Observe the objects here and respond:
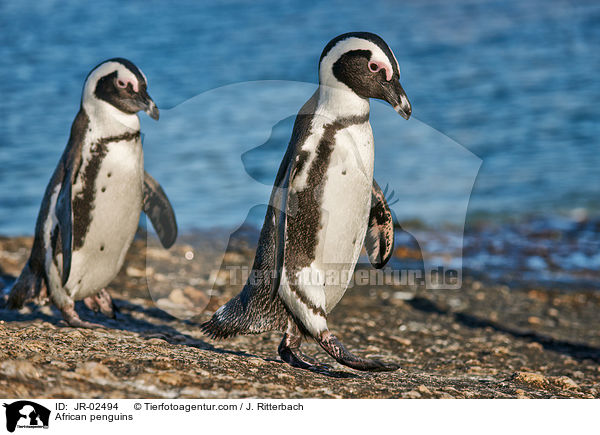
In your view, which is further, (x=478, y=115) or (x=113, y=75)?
(x=478, y=115)

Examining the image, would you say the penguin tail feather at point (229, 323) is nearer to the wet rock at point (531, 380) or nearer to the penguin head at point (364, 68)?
the penguin head at point (364, 68)

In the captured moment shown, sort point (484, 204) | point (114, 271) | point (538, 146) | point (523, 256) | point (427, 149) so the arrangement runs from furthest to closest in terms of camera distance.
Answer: point (538, 146) → point (427, 149) → point (484, 204) → point (523, 256) → point (114, 271)

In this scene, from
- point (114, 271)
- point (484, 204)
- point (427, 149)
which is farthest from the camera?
point (427, 149)

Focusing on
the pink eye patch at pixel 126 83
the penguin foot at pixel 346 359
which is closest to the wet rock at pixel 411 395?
the penguin foot at pixel 346 359

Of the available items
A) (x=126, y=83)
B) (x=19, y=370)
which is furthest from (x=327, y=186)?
(x=19, y=370)

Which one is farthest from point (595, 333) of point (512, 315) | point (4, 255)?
point (4, 255)

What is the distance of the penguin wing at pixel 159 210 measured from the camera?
3.91m

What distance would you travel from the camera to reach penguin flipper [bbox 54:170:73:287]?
3.43m

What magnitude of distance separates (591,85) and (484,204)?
26.9 feet

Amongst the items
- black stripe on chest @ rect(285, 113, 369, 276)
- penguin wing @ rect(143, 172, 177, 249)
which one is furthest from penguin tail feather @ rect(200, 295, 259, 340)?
penguin wing @ rect(143, 172, 177, 249)

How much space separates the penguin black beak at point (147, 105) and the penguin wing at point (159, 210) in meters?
0.55

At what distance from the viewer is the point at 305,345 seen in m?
3.91

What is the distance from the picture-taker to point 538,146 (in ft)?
40.7

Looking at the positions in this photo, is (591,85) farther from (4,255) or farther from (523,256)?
(4,255)
